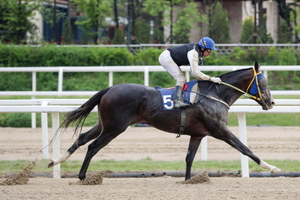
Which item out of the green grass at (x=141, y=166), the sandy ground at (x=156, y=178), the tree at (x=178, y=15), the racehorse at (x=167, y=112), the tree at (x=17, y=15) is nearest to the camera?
the sandy ground at (x=156, y=178)

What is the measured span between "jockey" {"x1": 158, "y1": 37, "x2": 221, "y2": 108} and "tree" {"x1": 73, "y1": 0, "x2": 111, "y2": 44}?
1363 centimetres

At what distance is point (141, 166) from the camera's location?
762cm

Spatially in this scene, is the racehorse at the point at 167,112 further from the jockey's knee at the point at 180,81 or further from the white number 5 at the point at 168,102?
the jockey's knee at the point at 180,81

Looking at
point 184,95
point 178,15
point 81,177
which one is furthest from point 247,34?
point 81,177

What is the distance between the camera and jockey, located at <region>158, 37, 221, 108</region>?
20.5ft

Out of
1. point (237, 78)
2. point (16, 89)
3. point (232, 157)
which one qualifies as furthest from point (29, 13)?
point (237, 78)

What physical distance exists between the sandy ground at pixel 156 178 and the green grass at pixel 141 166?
0.38m

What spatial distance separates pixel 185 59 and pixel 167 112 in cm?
70

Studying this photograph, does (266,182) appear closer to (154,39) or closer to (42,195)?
(42,195)

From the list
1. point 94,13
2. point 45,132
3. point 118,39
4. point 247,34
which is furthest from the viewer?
point 94,13

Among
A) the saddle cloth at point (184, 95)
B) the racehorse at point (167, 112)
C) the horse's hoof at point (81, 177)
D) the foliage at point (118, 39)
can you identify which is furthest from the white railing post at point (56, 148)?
the foliage at point (118, 39)

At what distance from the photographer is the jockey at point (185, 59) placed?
20.5ft

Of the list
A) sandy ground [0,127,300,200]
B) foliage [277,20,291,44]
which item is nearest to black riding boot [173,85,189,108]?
sandy ground [0,127,300,200]

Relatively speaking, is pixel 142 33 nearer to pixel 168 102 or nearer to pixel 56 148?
pixel 56 148
